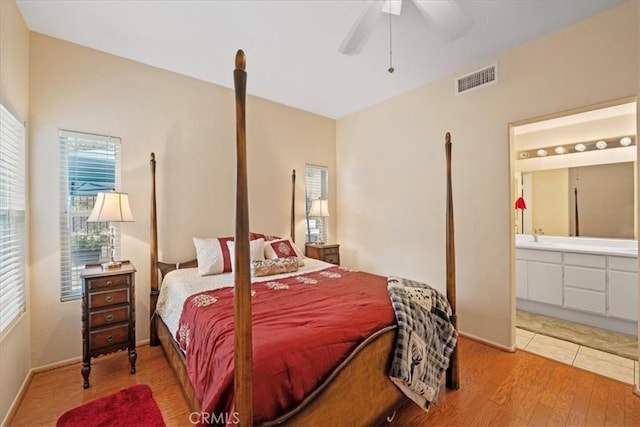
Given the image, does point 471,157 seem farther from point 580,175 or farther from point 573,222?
point 573,222

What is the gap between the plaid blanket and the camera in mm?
1684

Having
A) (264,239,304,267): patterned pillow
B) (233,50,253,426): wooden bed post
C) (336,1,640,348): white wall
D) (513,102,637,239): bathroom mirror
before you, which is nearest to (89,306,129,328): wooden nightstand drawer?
(264,239,304,267): patterned pillow

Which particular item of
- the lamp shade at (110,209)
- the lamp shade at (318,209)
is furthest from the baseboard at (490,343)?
the lamp shade at (110,209)

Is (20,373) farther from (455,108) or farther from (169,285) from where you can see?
(455,108)

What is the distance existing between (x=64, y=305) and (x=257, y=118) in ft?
9.16

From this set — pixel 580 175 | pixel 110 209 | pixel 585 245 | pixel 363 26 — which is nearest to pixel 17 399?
pixel 110 209

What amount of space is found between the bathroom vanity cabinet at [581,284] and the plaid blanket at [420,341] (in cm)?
227

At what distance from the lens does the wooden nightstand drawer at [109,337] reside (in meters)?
2.18

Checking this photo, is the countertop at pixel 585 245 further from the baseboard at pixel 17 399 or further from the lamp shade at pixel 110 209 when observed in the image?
the baseboard at pixel 17 399

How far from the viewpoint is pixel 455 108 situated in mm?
3119

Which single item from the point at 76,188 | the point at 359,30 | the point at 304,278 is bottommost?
the point at 304,278

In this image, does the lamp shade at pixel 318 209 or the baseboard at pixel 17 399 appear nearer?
the baseboard at pixel 17 399

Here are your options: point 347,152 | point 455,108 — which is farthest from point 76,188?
point 455,108

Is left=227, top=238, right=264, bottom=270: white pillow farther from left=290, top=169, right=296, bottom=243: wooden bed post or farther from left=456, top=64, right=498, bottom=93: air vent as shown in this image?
left=456, top=64, right=498, bottom=93: air vent
